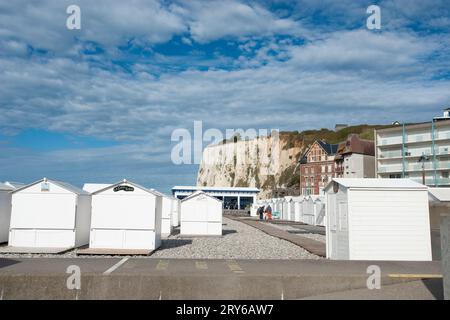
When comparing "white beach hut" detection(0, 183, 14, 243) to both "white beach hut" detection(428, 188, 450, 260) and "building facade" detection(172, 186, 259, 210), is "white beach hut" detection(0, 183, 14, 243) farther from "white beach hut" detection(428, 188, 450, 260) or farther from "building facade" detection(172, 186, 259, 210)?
"building facade" detection(172, 186, 259, 210)

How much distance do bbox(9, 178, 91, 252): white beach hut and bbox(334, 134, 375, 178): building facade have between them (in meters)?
76.6

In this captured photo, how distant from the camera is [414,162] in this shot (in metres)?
75.1

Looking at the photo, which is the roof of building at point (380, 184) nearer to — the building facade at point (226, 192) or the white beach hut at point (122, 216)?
the white beach hut at point (122, 216)

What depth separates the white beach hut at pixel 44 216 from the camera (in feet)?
68.1

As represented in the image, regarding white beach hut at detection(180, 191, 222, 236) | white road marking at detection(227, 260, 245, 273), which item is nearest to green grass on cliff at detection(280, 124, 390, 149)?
white beach hut at detection(180, 191, 222, 236)

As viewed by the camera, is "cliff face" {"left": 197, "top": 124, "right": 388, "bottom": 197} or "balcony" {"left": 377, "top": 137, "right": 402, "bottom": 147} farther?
"cliff face" {"left": 197, "top": 124, "right": 388, "bottom": 197}

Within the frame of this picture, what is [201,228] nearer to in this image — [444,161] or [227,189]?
[444,161]

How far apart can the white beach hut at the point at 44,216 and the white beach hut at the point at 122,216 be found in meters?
1.89

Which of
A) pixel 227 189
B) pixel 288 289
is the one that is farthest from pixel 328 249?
pixel 227 189

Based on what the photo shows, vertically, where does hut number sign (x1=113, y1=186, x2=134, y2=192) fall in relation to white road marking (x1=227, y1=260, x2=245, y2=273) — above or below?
above

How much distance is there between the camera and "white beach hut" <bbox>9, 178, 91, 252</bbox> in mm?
20766

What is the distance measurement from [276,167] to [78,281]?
451 ft

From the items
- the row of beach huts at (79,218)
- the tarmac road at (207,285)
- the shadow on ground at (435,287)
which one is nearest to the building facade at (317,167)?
the row of beach huts at (79,218)
